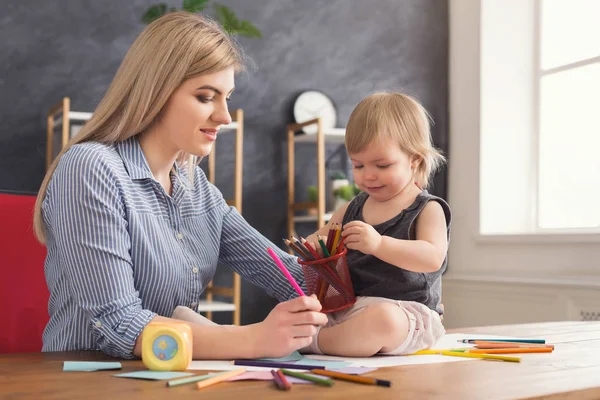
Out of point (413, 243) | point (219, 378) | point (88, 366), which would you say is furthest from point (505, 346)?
point (88, 366)

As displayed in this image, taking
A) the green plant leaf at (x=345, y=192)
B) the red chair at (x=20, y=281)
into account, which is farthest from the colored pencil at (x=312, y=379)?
the green plant leaf at (x=345, y=192)

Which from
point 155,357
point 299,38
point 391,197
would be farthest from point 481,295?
point 155,357

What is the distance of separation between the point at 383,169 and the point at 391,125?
0.10 m

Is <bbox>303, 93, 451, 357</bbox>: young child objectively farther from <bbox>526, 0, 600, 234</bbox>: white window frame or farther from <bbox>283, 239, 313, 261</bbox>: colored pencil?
<bbox>526, 0, 600, 234</bbox>: white window frame

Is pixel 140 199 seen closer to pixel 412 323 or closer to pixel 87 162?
pixel 87 162

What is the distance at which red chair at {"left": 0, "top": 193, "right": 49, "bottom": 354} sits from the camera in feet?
5.25

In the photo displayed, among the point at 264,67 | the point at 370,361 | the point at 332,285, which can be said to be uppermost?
the point at 264,67

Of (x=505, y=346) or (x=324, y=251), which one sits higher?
(x=324, y=251)

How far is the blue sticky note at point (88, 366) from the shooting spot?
106 cm

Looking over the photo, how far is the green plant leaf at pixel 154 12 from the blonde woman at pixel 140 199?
234 cm

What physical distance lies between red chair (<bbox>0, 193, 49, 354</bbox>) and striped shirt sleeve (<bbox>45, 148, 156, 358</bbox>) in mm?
276

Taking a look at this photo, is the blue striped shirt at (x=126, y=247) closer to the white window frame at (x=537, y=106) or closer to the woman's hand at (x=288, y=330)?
the woman's hand at (x=288, y=330)

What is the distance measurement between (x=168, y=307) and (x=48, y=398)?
688 millimetres

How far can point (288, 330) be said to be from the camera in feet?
3.82
